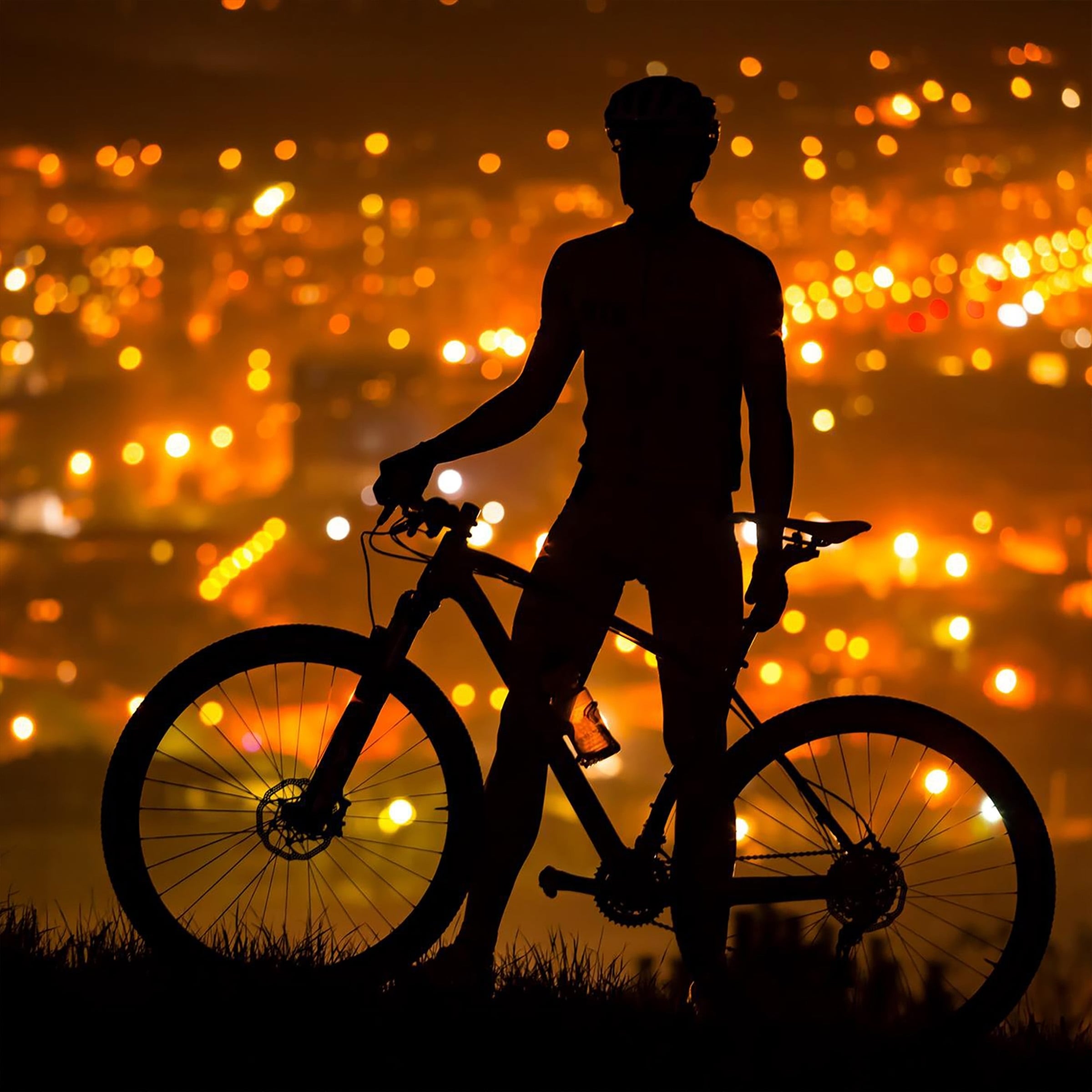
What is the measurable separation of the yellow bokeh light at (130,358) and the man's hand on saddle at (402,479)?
1225 centimetres

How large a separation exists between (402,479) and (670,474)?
21.0 inches

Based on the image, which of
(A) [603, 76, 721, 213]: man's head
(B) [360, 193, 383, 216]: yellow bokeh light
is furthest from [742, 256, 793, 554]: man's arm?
(B) [360, 193, 383, 216]: yellow bokeh light

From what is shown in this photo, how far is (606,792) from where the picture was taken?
18516 millimetres

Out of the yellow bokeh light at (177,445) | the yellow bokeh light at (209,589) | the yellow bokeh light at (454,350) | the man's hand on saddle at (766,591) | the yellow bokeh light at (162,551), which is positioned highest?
the yellow bokeh light at (177,445)

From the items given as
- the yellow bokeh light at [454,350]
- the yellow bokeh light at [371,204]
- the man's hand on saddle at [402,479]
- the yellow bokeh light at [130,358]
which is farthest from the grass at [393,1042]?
the yellow bokeh light at [130,358]

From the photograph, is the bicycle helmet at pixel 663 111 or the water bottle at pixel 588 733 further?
the water bottle at pixel 588 733

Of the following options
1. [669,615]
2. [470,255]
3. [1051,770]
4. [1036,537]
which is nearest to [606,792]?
[1051,770]

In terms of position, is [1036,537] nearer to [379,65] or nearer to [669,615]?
[379,65]

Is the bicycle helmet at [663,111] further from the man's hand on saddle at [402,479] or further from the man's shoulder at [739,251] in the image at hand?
the man's hand on saddle at [402,479]

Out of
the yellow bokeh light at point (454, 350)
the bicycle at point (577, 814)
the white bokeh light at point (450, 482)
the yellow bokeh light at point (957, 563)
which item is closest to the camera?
the bicycle at point (577, 814)

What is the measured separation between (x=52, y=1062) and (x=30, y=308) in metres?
12.3

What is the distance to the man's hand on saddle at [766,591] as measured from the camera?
286 centimetres

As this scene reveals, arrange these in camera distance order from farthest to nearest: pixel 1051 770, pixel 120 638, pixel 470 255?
pixel 120 638 → pixel 1051 770 → pixel 470 255

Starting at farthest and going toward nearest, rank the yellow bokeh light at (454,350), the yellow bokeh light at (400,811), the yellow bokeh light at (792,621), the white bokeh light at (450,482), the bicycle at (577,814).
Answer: the yellow bokeh light at (792,621) → the yellow bokeh light at (454,350) → the white bokeh light at (450,482) → the bicycle at (577,814) → the yellow bokeh light at (400,811)
